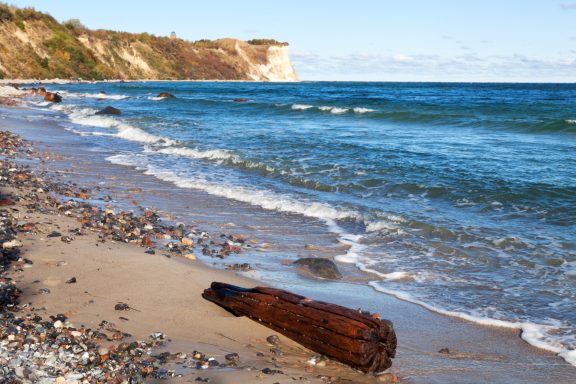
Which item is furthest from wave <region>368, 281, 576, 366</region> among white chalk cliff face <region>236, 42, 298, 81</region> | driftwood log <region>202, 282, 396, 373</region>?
white chalk cliff face <region>236, 42, 298, 81</region>

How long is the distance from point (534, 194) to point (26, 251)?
8418 millimetres

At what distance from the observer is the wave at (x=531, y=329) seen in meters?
4.81

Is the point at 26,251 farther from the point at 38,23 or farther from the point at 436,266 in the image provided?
the point at 38,23

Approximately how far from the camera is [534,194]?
1077cm

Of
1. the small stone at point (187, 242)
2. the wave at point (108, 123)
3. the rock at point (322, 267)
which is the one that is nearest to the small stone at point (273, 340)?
the rock at point (322, 267)

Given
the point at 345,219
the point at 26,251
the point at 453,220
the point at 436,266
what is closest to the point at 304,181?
the point at 345,219

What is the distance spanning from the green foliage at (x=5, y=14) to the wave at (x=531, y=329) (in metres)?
74.1

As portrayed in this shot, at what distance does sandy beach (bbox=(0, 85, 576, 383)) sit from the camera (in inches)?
164

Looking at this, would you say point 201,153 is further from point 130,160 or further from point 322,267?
point 322,267

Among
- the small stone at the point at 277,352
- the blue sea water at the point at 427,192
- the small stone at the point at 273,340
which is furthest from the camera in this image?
the blue sea water at the point at 427,192

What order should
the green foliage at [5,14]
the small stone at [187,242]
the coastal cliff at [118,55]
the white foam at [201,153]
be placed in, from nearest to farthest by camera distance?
the small stone at [187,242]
the white foam at [201,153]
the green foliage at [5,14]
the coastal cliff at [118,55]

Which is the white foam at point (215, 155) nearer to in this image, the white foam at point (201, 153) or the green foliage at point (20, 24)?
the white foam at point (201, 153)

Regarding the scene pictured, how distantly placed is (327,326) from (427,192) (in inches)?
292

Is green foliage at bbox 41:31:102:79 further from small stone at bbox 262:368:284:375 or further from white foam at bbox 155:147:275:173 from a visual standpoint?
small stone at bbox 262:368:284:375
